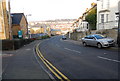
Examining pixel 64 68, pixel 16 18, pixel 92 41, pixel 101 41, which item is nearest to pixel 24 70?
pixel 64 68

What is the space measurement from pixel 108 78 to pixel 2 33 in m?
28.9

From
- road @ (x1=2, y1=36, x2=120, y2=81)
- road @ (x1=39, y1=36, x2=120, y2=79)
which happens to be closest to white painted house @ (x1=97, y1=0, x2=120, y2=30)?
road @ (x1=39, y1=36, x2=120, y2=79)

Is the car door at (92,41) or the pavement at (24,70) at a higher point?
the car door at (92,41)

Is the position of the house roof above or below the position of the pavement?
above

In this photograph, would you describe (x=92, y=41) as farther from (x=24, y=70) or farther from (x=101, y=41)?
(x=24, y=70)

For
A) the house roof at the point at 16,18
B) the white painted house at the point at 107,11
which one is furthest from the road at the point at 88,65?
the house roof at the point at 16,18

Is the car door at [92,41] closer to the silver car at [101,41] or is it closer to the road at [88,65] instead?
the silver car at [101,41]

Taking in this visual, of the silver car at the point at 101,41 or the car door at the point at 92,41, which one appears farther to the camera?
the car door at the point at 92,41

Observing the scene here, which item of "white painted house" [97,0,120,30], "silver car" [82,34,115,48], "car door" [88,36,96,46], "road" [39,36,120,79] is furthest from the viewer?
"white painted house" [97,0,120,30]

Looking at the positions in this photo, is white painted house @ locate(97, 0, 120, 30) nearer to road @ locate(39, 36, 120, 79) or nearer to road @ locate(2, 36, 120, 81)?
road @ locate(39, 36, 120, 79)

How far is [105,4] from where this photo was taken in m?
25.7

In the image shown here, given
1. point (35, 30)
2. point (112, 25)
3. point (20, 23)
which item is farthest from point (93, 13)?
point (35, 30)

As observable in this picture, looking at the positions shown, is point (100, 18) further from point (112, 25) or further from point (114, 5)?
point (112, 25)

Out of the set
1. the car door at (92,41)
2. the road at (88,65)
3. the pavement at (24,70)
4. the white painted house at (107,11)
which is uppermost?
the white painted house at (107,11)
